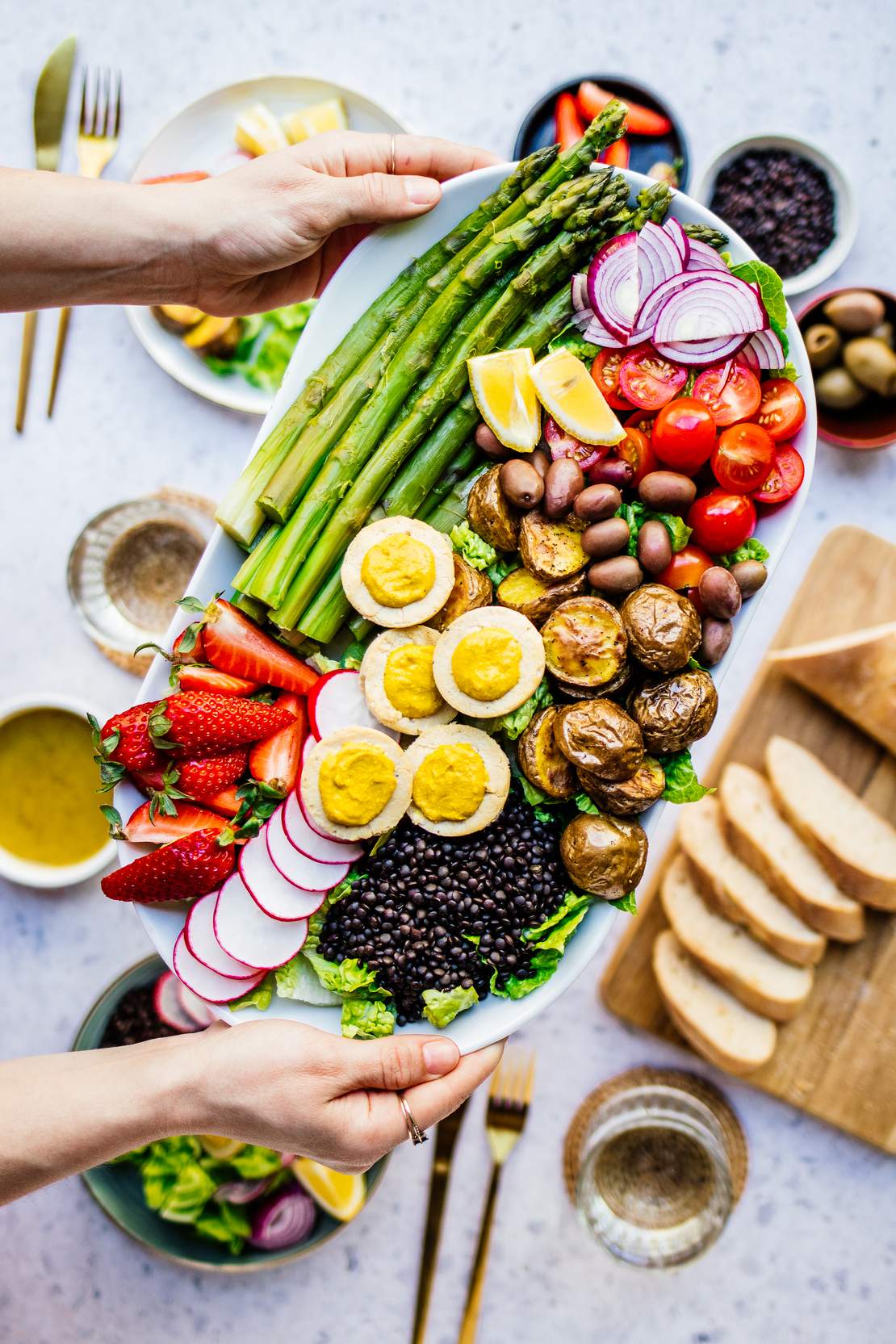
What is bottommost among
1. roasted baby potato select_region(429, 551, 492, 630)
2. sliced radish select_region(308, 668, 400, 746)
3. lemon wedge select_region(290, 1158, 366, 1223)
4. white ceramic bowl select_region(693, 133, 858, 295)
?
lemon wedge select_region(290, 1158, 366, 1223)

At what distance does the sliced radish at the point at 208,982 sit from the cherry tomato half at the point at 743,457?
6.46 ft

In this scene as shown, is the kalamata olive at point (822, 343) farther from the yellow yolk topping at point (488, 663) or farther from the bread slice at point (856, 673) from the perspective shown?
the yellow yolk topping at point (488, 663)

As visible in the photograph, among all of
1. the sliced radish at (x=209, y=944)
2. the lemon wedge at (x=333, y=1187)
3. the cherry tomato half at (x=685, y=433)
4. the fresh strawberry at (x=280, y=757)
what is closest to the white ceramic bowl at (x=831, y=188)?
the cherry tomato half at (x=685, y=433)

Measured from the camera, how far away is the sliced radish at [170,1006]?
11.1ft

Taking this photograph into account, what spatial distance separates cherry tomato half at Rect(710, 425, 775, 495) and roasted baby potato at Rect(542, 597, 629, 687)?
1.65 ft

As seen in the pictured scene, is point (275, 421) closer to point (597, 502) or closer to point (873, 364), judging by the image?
point (597, 502)

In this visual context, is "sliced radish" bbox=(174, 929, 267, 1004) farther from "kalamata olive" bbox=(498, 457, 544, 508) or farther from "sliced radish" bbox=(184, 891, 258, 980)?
"kalamata olive" bbox=(498, 457, 544, 508)

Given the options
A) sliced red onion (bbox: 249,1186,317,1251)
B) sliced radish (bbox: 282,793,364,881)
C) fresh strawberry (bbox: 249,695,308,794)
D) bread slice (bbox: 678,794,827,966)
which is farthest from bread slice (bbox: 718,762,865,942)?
sliced red onion (bbox: 249,1186,317,1251)

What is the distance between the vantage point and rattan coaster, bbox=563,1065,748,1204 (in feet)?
11.8

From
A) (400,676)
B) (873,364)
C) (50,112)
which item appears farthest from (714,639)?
(50,112)

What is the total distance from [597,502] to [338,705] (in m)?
0.94

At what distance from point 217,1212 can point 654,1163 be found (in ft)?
5.04

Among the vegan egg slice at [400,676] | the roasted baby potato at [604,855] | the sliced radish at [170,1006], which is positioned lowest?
the sliced radish at [170,1006]

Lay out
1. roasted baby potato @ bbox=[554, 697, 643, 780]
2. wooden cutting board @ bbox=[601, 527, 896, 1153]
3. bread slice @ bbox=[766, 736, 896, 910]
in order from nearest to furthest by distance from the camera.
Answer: roasted baby potato @ bbox=[554, 697, 643, 780], bread slice @ bbox=[766, 736, 896, 910], wooden cutting board @ bbox=[601, 527, 896, 1153]
